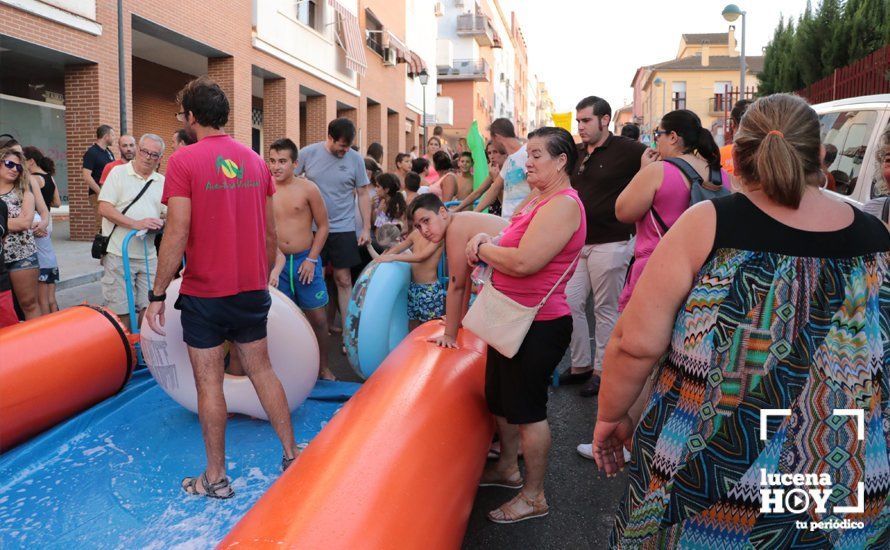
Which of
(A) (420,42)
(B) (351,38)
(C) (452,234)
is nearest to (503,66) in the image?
(A) (420,42)

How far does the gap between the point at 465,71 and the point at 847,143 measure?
43085 mm

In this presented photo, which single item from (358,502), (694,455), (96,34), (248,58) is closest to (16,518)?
(358,502)

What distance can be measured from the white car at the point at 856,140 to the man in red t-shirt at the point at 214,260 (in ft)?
13.2

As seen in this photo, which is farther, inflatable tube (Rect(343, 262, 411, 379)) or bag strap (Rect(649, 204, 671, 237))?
inflatable tube (Rect(343, 262, 411, 379))

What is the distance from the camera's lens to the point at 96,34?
37.8 ft

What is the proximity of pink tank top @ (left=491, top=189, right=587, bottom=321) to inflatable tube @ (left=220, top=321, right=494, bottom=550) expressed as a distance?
0.51m

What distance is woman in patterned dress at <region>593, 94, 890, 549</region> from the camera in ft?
4.94

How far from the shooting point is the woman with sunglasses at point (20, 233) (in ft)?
17.8

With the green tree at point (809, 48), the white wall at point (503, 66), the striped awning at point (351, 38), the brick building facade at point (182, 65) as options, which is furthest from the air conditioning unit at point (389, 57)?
the white wall at point (503, 66)

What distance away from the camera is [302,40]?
1845cm

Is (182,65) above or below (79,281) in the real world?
above

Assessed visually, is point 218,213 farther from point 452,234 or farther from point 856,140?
point 856,140

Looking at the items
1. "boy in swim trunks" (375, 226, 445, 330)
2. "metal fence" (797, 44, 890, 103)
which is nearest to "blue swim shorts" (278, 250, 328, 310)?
"boy in swim trunks" (375, 226, 445, 330)

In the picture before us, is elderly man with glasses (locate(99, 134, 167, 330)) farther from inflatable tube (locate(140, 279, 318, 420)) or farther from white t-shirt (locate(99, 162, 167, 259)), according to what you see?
inflatable tube (locate(140, 279, 318, 420))
